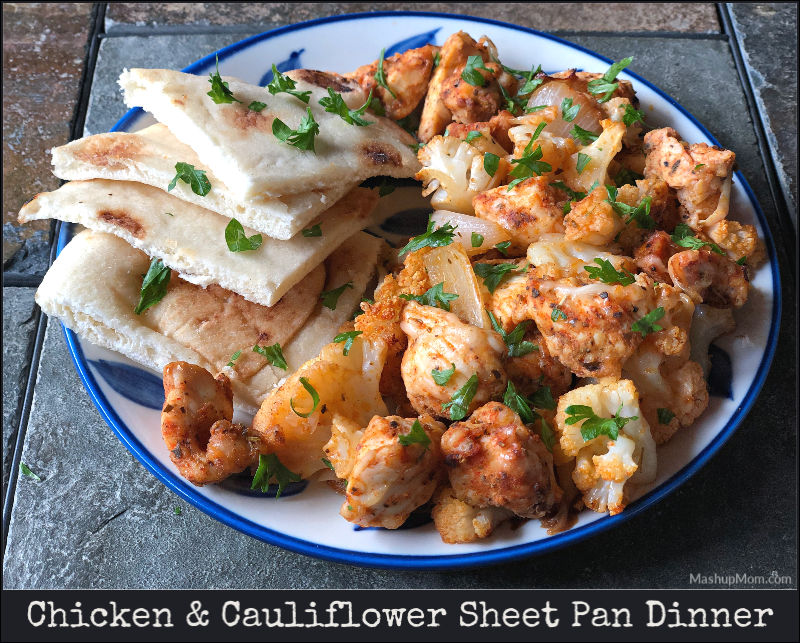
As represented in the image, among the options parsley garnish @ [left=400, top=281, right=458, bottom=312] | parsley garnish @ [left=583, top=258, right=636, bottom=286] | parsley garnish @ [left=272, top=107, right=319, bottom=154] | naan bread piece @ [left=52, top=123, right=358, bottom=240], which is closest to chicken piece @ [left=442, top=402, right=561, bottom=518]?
parsley garnish @ [left=400, top=281, right=458, bottom=312]

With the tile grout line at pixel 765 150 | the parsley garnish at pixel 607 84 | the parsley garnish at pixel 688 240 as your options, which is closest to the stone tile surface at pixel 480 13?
the tile grout line at pixel 765 150

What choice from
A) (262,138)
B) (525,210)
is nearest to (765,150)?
(525,210)

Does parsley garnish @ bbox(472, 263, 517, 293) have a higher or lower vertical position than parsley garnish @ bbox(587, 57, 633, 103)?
lower

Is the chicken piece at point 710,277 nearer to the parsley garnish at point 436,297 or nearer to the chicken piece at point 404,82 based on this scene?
the parsley garnish at point 436,297

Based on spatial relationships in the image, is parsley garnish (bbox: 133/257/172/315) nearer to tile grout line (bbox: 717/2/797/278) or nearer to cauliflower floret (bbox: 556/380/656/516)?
cauliflower floret (bbox: 556/380/656/516)

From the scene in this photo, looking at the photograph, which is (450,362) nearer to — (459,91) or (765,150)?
(459,91)

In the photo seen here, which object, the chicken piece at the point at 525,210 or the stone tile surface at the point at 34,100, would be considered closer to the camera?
the chicken piece at the point at 525,210
